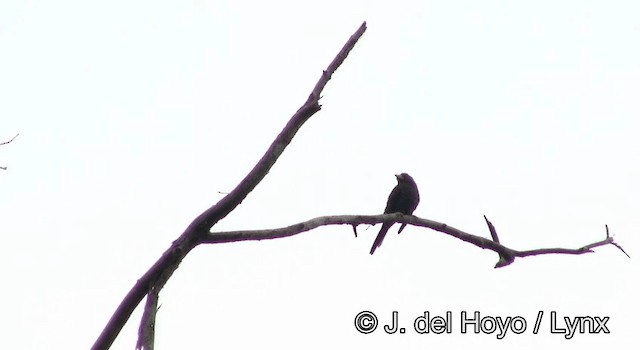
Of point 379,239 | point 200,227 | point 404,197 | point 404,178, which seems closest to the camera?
point 200,227

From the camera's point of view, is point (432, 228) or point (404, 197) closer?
point (432, 228)

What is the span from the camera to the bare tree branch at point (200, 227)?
2428mm

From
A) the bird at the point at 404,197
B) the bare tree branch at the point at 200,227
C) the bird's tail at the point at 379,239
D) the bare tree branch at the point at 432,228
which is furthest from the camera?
the bird at the point at 404,197

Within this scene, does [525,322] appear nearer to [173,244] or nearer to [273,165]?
[273,165]

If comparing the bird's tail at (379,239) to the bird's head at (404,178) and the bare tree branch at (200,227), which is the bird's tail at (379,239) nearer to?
the bird's head at (404,178)

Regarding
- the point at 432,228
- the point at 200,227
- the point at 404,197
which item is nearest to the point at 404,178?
the point at 404,197

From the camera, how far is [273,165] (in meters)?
2.92

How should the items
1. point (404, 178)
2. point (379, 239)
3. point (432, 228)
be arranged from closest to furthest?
point (432, 228)
point (379, 239)
point (404, 178)

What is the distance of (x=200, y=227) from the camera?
2650 millimetres

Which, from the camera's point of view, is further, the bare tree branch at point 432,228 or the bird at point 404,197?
the bird at point 404,197

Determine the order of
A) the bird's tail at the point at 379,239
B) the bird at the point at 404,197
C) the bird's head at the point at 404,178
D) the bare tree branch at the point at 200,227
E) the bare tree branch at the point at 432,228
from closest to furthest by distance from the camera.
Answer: the bare tree branch at the point at 200,227 < the bare tree branch at the point at 432,228 < the bird's tail at the point at 379,239 < the bird at the point at 404,197 < the bird's head at the point at 404,178

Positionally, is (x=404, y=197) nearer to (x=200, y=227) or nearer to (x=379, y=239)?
(x=379, y=239)

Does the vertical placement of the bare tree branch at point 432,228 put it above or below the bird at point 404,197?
below

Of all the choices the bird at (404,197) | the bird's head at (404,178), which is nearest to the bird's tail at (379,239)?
the bird at (404,197)
